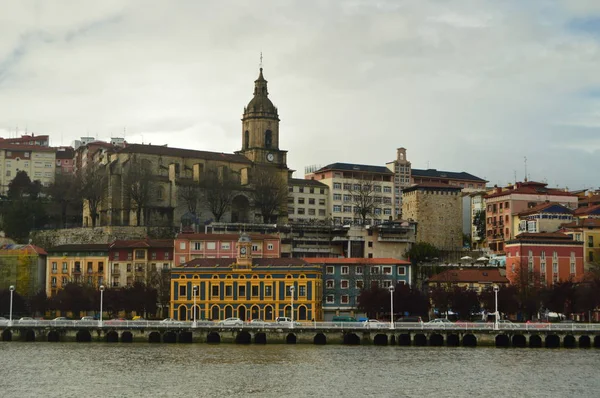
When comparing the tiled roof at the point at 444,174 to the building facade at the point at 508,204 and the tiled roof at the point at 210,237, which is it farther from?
the tiled roof at the point at 210,237

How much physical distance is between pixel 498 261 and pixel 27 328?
5549cm

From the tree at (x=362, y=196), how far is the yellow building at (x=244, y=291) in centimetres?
3890

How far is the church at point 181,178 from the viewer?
428 feet

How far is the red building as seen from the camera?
11388 cm

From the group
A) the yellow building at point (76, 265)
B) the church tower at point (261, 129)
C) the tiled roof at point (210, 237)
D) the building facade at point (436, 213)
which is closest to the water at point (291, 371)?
the tiled roof at point (210, 237)

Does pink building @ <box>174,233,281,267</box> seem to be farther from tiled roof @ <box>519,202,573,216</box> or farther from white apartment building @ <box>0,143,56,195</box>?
white apartment building @ <box>0,143,56,195</box>

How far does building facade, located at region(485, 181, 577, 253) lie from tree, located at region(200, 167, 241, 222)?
30.7 metres

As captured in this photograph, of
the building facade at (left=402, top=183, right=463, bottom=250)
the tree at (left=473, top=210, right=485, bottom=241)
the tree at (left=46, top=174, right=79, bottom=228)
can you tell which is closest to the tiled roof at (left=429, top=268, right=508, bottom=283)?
the building facade at (left=402, top=183, right=463, bottom=250)

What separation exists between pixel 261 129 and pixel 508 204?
3573 cm

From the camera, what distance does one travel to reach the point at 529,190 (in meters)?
135

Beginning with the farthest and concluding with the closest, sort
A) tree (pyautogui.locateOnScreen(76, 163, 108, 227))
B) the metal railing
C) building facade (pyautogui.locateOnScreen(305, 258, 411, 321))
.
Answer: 1. tree (pyautogui.locateOnScreen(76, 163, 108, 227))
2. building facade (pyautogui.locateOnScreen(305, 258, 411, 321))
3. the metal railing

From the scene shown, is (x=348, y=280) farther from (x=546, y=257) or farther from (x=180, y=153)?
(x=180, y=153)

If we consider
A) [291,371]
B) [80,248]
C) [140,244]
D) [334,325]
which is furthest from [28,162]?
[291,371]

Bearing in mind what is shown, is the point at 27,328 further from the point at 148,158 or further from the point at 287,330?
the point at 148,158
